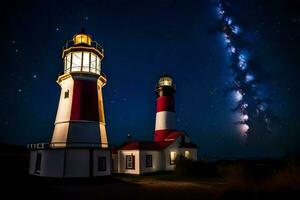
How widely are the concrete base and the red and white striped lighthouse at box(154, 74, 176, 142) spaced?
11.2 m

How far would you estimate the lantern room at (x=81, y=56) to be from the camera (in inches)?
757

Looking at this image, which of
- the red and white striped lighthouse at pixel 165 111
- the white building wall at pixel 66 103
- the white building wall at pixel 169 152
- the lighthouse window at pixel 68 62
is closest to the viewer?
the white building wall at pixel 66 103

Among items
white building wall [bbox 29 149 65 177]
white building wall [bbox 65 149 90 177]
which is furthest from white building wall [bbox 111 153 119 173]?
white building wall [bbox 29 149 65 177]

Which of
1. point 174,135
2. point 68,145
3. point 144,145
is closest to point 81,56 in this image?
point 68,145

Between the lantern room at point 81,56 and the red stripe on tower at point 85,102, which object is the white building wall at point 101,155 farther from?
the lantern room at point 81,56

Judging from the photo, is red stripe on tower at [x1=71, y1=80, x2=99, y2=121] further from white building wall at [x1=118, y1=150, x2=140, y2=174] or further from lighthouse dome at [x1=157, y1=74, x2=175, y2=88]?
lighthouse dome at [x1=157, y1=74, x2=175, y2=88]

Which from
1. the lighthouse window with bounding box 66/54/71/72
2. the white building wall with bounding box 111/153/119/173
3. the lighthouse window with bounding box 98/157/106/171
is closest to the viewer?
the lighthouse window with bounding box 98/157/106/171

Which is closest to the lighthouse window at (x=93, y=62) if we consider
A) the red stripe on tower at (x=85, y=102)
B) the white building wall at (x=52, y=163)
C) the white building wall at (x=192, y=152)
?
the red stripe on tower at (x=85, y=102)

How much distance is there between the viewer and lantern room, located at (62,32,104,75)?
19.2m

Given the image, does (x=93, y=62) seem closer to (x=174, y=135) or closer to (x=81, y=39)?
(x=81, y=39)

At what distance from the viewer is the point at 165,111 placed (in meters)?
28.4

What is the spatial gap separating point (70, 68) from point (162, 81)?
13308 millimetres

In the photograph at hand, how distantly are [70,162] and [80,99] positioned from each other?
469 centimetres

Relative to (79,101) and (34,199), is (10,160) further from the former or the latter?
(34,199)
